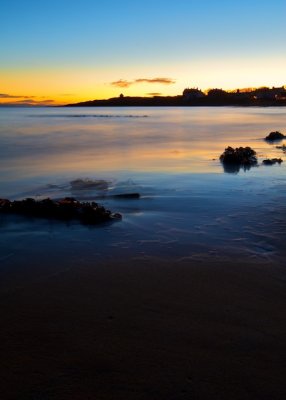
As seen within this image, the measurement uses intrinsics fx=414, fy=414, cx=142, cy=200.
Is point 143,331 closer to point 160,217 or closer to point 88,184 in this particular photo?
point 160,217

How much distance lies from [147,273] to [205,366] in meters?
1.70

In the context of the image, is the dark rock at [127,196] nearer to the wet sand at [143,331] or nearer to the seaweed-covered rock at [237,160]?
the wet sand at [143,331]

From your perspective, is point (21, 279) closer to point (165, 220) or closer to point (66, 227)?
point (66, 227)

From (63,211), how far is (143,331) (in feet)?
12.4

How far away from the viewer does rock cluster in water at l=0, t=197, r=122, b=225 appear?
6.57 meters

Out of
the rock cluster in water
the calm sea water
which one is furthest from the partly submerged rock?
the rock cluster in water

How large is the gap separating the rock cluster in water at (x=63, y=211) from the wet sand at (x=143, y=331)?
190 cm

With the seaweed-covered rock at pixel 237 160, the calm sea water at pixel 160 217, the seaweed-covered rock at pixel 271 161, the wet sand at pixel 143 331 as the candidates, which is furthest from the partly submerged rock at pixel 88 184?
the seaweed-covered rock at pixel 271 161

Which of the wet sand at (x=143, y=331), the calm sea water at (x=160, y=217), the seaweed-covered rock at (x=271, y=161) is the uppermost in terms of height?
the seaweed-covered rock at (x=271, y=161)

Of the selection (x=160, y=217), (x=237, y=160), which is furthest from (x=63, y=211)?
(x=237, y=160)

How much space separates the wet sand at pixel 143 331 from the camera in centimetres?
272

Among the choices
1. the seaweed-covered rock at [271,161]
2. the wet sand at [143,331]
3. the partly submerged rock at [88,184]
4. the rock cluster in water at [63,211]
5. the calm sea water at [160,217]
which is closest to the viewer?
the wet sand at [143,331]

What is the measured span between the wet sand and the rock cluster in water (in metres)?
1.90

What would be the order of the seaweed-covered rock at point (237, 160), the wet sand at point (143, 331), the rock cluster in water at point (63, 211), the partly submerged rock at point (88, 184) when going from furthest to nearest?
1. the seaweed-covered rock at point (237, 160)
2. the partly submerged rock at point (88, 184)
3. the rock cluster in water at point (63, 211)
4. the wet sand at point (143, 331)
